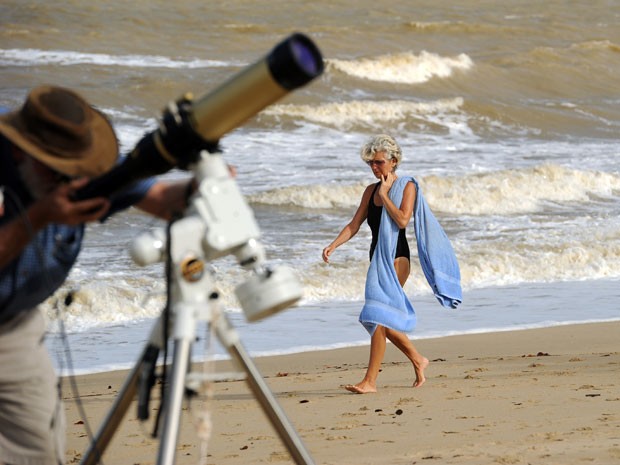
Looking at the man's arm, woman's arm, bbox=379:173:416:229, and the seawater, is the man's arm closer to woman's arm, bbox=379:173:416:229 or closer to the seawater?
the seawater

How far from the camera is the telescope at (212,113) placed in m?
2.38

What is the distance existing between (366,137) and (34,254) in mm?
18817

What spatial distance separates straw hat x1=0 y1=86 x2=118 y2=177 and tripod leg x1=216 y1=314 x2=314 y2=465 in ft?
1.63

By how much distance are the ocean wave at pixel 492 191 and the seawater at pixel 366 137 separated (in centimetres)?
3

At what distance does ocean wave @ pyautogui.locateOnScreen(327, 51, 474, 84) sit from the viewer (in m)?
28.2

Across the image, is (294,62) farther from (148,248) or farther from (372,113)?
(372,113)

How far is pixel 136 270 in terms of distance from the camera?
10.3m

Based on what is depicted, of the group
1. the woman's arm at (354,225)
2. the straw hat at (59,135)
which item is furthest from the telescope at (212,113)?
the woman's arm at (354,225)

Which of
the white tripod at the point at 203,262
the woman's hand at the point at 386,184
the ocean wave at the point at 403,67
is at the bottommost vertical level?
the white tripod at the point at 203,262

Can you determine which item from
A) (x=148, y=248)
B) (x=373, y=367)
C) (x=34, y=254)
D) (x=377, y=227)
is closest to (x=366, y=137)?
(x=377, y=227)

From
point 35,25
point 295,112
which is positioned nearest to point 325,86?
point 295,112

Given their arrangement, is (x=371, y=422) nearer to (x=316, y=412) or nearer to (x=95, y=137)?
(x=316, y=412)

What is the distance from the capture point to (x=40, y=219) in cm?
256

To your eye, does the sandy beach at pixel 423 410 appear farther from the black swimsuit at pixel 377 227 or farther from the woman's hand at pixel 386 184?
the woman's hand at pixel 386 184
